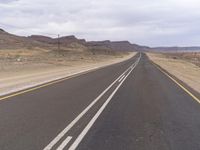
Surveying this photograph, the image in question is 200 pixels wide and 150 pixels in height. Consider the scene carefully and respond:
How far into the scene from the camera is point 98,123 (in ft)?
30.3

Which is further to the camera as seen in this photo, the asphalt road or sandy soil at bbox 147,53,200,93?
sandy soil at bbox 147,53,200,93

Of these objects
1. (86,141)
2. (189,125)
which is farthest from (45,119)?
(189,125)

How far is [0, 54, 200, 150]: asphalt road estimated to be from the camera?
709cm

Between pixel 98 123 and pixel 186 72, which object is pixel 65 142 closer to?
pixel 98 123

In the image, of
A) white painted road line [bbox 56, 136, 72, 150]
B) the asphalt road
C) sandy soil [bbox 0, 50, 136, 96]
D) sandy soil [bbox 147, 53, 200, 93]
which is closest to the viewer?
white painted road line [bbox 56, 136, 72, 150]

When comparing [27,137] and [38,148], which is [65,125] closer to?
[27,137]

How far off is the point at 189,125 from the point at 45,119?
11.7 feet

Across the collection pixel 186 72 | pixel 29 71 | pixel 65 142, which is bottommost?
pixel 186 72

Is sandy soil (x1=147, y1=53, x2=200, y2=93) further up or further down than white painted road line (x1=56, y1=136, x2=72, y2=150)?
further down

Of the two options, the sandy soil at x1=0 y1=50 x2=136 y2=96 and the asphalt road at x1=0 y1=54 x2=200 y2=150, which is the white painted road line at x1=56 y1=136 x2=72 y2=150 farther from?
the sandy soil at x1=0 y1=50 x2=136 y2=96

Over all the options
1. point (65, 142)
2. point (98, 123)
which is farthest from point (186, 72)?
point (65, 142)

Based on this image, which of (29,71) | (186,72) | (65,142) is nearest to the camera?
(65,142)

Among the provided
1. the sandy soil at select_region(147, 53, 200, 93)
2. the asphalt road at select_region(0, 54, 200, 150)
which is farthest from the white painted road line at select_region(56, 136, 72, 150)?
the sandy soil at select_region(147, 53, 200, 93)

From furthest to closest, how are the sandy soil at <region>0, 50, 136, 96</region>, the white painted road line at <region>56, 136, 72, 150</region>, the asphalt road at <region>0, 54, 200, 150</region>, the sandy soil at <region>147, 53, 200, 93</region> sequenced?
the sandy soil at <region>147, 53, 200, 93</region>, the sandy soil at <region>0, 50, 136, 96</region>, the asphalt road at <region>0, 54, 200, 150</region>, the white painted road line at <region>56, 136, 72, 150</region>
